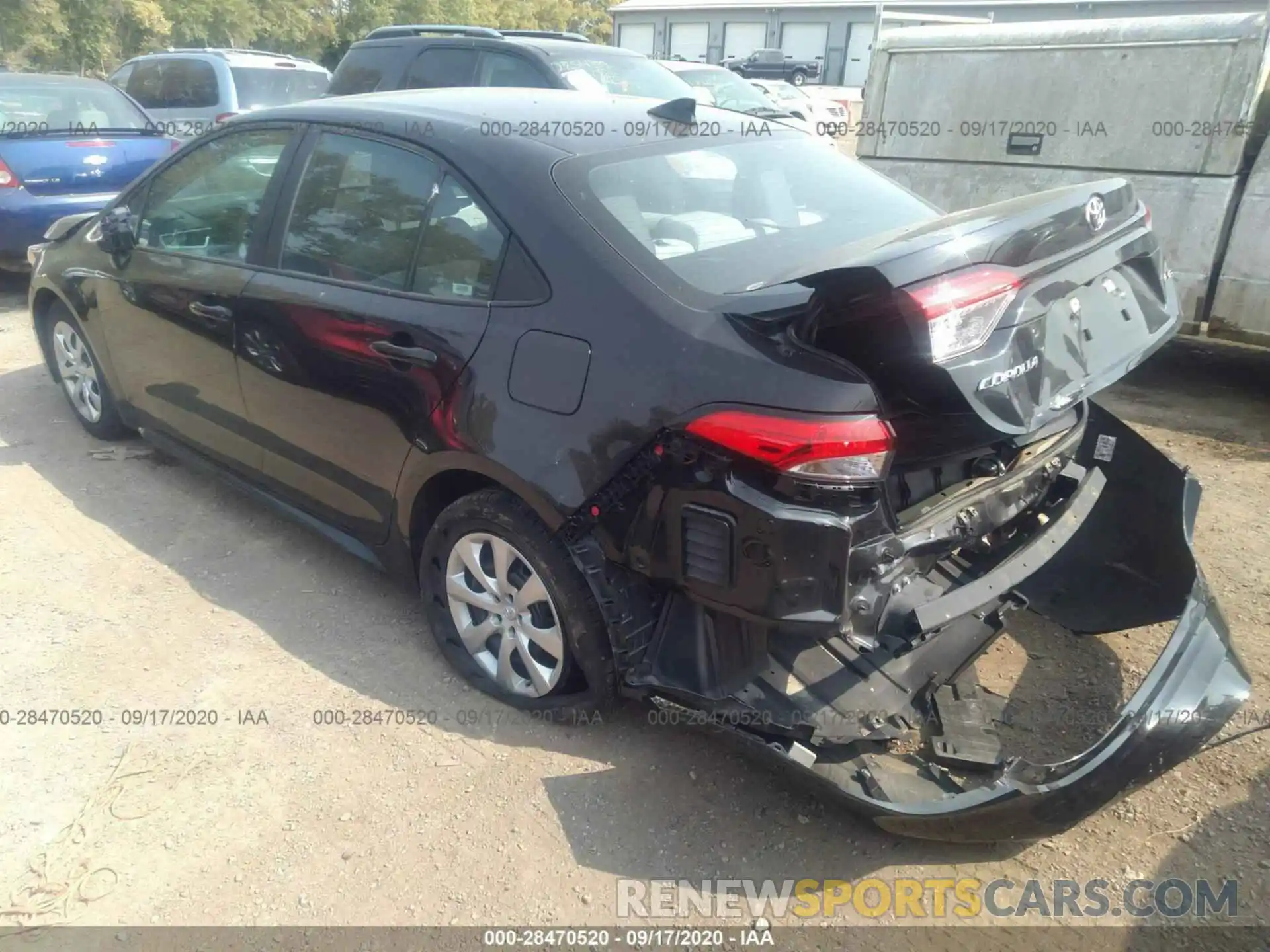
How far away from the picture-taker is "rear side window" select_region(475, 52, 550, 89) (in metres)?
7.49

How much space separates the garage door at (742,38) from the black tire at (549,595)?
161ft

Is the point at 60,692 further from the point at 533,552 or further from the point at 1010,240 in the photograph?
the point at 1010,240

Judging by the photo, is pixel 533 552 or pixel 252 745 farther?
pixel 252 745

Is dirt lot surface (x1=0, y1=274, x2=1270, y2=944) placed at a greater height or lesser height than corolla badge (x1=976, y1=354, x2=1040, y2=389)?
lesser

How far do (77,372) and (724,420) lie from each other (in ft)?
13.5

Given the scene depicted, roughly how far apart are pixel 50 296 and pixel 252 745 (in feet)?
10.7

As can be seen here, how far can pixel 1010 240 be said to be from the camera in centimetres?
217

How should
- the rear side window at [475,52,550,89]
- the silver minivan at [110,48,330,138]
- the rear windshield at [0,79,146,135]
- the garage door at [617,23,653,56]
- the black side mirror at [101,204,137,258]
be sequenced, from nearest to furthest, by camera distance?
the black side mirror at [101,204,137,258], the rear side window at [475,52,550,89], the rear windshield at [0,79,146,135], the silver minivan at [110,48,330,138], the garage door at [617,23,653,56]

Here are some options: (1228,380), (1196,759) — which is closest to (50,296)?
(1196,759)

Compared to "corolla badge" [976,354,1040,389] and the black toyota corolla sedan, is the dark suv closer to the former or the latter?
the black toyota corolla sedan

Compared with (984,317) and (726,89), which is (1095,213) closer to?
(984,317)

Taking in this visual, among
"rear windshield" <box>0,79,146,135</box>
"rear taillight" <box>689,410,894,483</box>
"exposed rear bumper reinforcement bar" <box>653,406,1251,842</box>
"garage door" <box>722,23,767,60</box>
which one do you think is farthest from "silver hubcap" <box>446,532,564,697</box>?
"garage door" <box>722,23,767,60</box>

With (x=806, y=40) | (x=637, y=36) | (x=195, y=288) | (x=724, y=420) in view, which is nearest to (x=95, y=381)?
(x=195, y=288)

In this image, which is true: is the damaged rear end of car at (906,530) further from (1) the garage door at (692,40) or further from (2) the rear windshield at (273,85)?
(1) the garage door at (692,40)
